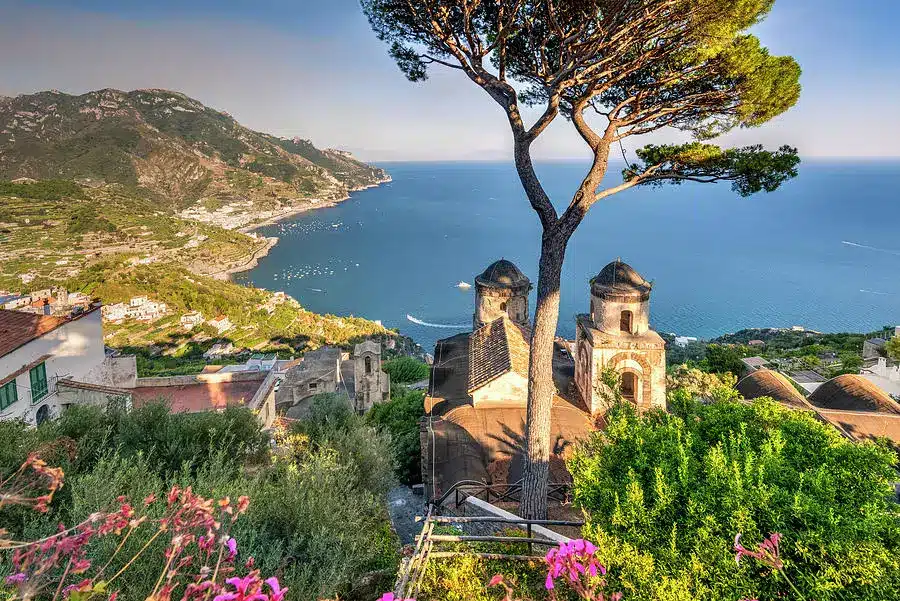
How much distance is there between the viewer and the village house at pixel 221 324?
41.7 meters

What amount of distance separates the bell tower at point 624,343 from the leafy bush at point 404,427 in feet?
14.5

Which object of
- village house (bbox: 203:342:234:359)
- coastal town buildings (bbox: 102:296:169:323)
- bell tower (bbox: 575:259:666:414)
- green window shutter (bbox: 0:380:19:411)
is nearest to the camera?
green window shutter (bbox: 0:380:19:411)

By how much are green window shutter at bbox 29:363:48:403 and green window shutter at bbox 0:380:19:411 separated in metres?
0.48

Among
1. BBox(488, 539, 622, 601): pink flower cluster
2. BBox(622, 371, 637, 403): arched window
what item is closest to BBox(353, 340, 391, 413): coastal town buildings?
BBox(622, 371, 637, 403): arched window

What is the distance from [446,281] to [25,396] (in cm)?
6735

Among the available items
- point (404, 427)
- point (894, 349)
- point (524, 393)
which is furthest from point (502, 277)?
point (894, 349)

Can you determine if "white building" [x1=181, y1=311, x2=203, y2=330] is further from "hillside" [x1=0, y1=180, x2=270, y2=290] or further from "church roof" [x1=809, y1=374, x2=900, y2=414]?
"church roof" [x1=809, y1=374, x2=900, y2=414]

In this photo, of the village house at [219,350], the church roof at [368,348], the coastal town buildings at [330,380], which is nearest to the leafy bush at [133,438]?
the coastal town buildings at [330,380]

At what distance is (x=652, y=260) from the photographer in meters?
81.0

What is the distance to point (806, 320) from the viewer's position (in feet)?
185

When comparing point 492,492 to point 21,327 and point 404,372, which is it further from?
point 404,372

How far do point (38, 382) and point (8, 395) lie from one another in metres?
0.91

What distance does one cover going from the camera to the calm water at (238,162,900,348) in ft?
198

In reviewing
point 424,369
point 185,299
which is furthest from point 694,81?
point 185,299
